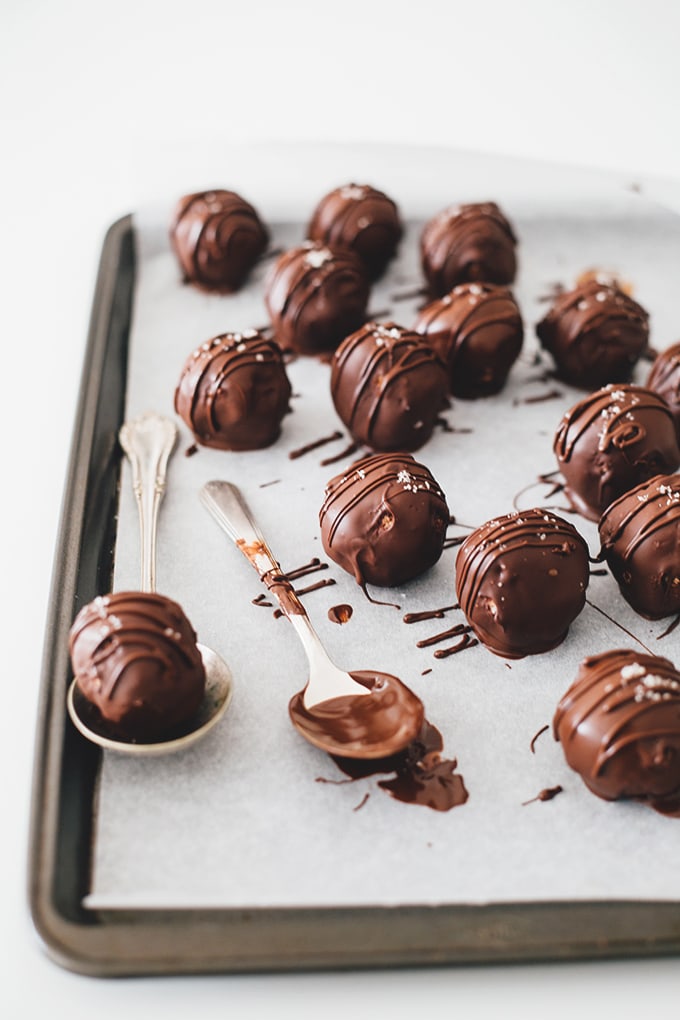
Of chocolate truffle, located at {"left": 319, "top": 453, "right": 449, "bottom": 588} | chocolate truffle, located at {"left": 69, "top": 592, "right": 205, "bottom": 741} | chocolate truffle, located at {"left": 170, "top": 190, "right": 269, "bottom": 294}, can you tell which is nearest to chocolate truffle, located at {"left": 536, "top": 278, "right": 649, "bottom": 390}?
chocolate truffle, located at {"left": 319, "top": 453, "right": 449, "bottom": 588}

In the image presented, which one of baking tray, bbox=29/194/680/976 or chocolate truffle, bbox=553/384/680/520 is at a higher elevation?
chocolate truffle, bbox=553/384/680/520

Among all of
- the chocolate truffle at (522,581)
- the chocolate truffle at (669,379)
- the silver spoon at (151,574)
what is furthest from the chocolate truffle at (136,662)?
the chocolate truffle at (669,379)

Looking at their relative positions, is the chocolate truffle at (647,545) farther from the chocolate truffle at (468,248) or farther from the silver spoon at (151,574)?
the chocolate truffle at (468,248)

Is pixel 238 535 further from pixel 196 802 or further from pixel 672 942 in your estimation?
pixel 672 942

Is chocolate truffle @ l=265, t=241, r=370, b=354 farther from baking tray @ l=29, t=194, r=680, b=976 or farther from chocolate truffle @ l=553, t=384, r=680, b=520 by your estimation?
baking tray @ l=29, t=194, r=680, b=976

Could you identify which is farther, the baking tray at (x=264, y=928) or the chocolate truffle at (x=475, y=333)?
the chocolate truffle at (x=475, y=333)
